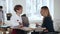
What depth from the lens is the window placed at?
125 inches

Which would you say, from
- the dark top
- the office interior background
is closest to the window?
the office interior background

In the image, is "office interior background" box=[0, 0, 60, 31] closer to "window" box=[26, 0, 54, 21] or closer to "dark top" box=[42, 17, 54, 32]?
"window" box=[26, 0, 54, 21]

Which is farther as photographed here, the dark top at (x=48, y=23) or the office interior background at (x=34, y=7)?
the office interior background at (x=34, y=7)

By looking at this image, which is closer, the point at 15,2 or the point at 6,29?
the point at 6,29

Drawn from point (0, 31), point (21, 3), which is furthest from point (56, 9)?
point (0, 31)

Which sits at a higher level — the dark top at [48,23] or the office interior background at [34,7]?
the office interior background at [34,7]

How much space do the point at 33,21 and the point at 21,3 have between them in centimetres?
48

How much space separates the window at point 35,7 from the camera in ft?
10.4

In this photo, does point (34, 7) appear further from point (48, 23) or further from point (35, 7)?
point (48, 23)

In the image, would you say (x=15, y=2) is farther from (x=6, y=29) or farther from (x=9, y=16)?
(x=6, y=29)

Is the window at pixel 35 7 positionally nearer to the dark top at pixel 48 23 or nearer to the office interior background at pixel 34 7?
the office interior background at pixel 34 7

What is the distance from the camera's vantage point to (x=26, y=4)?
3.21 m

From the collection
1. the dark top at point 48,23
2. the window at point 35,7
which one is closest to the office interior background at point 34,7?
the window at point 35,7

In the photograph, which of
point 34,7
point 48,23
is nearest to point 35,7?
point 34,7
